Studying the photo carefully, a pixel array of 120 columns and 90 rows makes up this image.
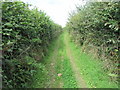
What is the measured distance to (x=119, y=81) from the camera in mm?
4004

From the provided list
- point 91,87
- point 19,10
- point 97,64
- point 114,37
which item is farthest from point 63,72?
point 19,10

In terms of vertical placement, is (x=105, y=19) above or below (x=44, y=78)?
above

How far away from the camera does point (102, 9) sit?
4.39 meters

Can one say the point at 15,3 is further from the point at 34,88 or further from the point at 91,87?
the point at 91,87

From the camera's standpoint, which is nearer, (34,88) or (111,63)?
(34,88)

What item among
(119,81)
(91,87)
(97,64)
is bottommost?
(91,87)

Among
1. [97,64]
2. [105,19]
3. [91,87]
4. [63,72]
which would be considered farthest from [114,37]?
[63,72]

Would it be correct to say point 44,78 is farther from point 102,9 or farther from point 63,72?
point 102,9

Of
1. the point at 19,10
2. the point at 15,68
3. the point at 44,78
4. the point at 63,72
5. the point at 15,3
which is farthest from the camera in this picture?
the point at 63,72

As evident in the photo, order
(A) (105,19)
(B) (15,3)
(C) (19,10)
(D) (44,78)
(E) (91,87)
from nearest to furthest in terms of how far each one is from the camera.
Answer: (B) (15,3) < (C) (19,10) < (E) (91,87) < (A) (105,19) < (D) (44,78)

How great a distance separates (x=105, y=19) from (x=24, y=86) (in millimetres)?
4582

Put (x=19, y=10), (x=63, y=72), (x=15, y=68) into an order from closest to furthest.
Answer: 1. (x=15, y=68)
2. (x=19, y=10)
3. (x=63, y=72)

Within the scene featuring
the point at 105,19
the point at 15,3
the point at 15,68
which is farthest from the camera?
the point at 105,19

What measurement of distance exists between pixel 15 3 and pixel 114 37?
14.9 ft
